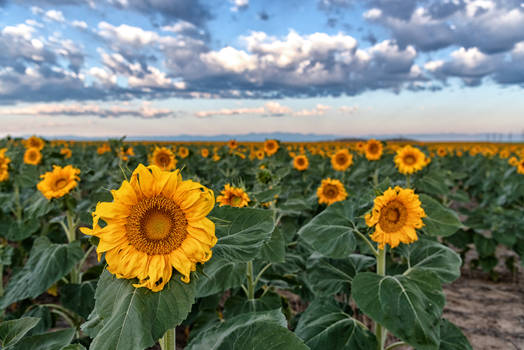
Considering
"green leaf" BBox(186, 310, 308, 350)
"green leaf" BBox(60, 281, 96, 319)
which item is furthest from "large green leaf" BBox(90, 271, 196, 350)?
"green leaf" BBox(60, 281, 96, 319)

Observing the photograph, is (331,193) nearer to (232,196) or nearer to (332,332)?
(232,196)

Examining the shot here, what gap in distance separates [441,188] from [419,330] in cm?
393

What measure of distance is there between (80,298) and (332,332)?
2144 mm

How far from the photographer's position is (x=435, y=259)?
2.51m

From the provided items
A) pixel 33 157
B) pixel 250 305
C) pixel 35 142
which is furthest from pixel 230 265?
pixel 35 142

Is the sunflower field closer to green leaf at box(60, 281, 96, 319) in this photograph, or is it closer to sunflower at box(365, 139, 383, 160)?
green leaf at box(60, 281, 96, 319)

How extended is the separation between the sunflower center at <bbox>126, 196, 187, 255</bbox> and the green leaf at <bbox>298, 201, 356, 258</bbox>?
51.9 inches

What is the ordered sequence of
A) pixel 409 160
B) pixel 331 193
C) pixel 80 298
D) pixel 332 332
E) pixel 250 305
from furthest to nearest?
pixel 409 160, pixel 331 193, pixel 80 298, pixel 250 305, pixel 332 332

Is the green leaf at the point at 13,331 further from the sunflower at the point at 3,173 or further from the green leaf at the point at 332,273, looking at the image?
the sunflower at the point at 3,173

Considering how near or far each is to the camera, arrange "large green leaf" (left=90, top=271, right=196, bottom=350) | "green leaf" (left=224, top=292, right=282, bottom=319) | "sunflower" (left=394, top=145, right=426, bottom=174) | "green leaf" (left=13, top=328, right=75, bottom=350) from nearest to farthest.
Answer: "large green leaf" (left=90, top=271, right=196, bottom=350) < "green leaf" (left=13, top=328, right=75, bottom=350) < "green leaf" (left=224, top=292, right=282, bottom=319) < "sunflower" (left=394, top=145, right=426, bottom=174)

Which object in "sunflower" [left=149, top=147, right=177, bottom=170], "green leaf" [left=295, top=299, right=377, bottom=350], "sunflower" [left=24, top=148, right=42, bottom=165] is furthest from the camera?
"sunflower" [left=24, top=148, right=42, bottom=165]

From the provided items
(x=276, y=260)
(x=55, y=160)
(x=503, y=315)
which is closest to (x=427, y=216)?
(x=276, y=260)

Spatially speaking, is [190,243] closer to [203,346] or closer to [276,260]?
[203,346]

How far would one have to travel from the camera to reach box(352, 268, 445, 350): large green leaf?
6.09ft
